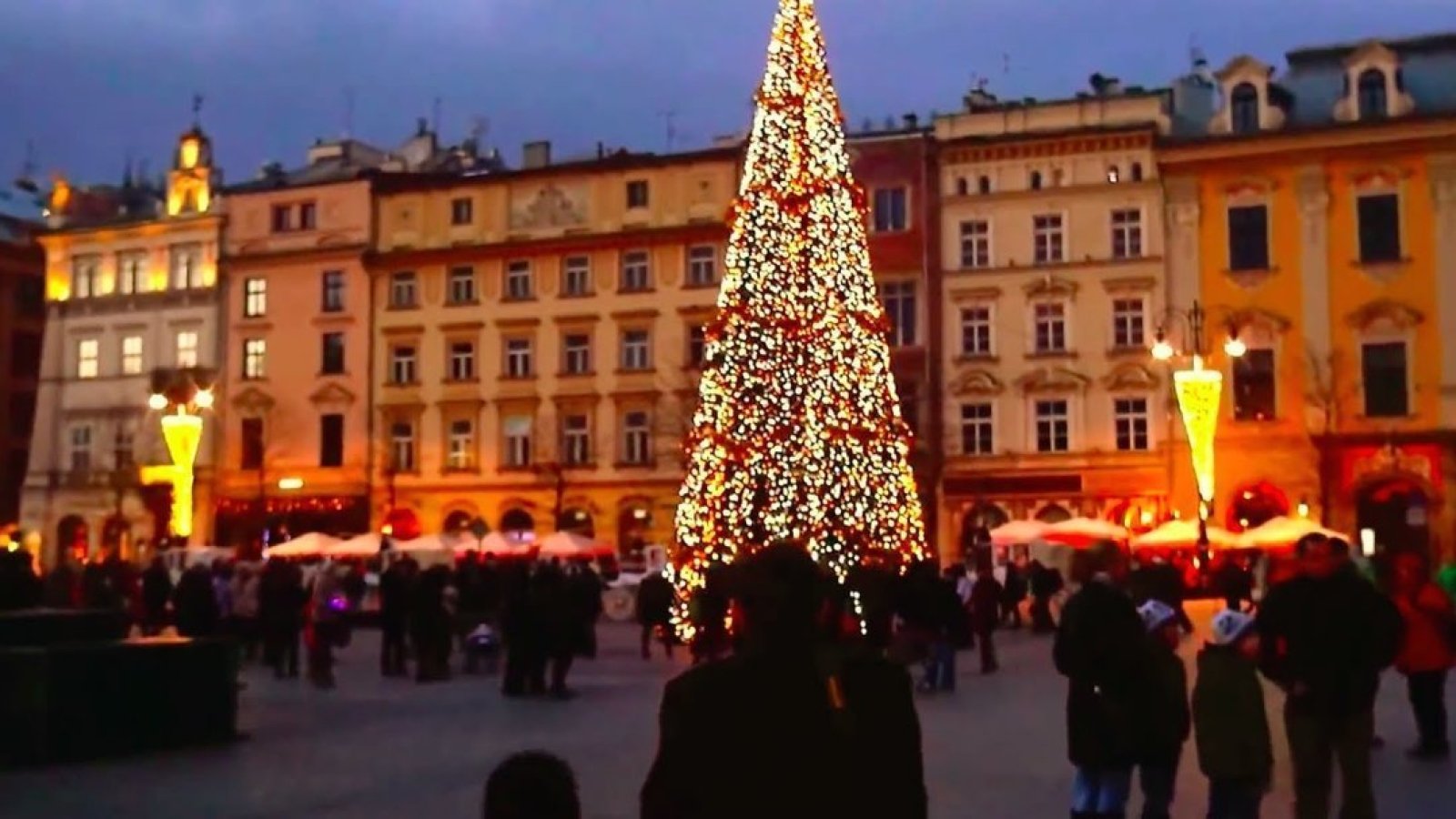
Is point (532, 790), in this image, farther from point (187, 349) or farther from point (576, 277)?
point (187, 349)

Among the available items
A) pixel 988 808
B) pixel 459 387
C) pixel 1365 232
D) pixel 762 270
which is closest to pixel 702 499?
pixel 762 270

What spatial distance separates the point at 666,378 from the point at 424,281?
29.8 feet

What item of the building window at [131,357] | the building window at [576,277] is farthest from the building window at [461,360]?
the building window at [131,357]

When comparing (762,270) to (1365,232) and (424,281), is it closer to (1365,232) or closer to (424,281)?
(1365,232)

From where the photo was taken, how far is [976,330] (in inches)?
1933

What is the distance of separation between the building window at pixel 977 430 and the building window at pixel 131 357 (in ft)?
92.2

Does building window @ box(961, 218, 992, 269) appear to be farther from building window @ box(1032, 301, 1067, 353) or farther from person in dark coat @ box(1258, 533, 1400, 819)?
person in dark coat @ box(1258, 533, 1400, 819)

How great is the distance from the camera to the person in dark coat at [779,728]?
3562 millimetres

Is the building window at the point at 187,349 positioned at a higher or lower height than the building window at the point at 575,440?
higher

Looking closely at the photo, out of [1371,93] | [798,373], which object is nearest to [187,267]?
[1371,93]

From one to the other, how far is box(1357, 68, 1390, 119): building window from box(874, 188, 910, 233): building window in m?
12.2

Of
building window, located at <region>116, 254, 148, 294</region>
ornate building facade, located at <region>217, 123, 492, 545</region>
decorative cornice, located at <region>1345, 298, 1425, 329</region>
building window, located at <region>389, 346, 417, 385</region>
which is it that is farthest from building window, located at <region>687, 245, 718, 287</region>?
building window, located at <region>116, 254, 148, 294</region>

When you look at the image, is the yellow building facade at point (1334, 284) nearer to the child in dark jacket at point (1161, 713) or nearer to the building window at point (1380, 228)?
the building window at point (1380, 228)

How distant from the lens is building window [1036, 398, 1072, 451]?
4762cm
